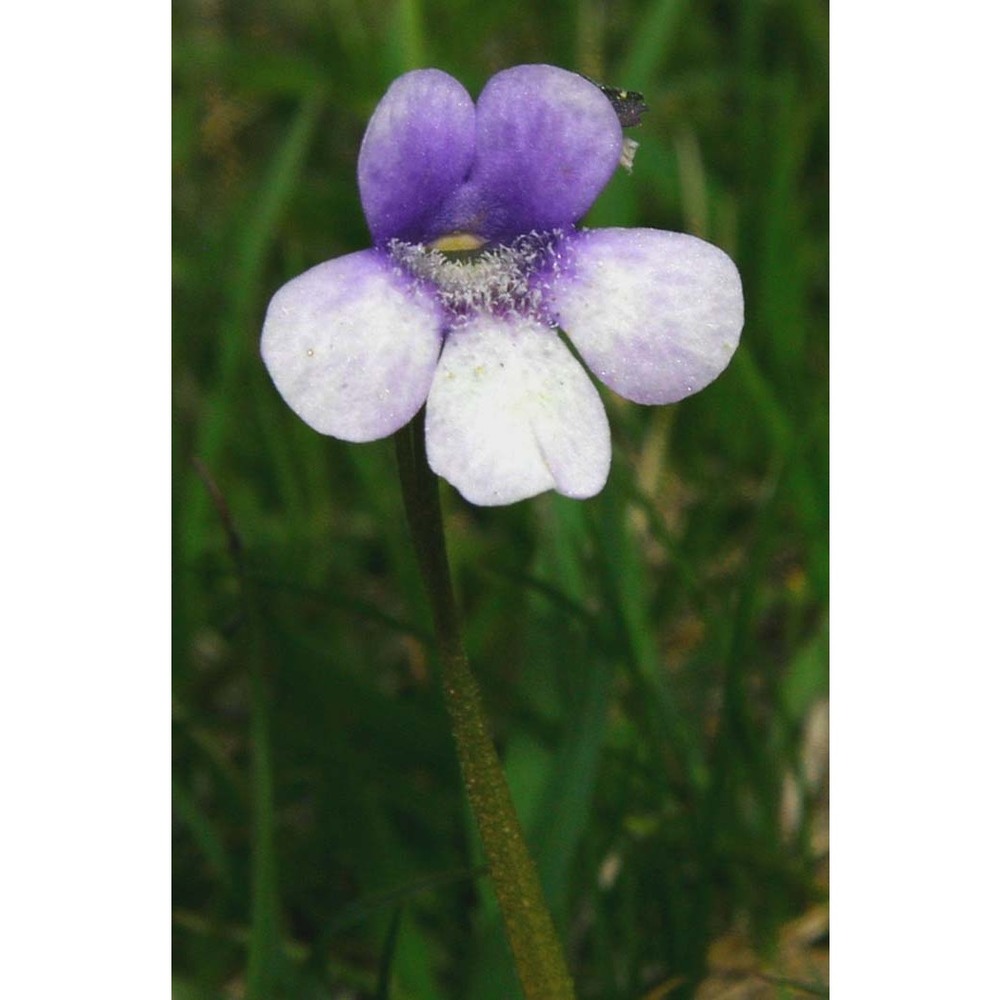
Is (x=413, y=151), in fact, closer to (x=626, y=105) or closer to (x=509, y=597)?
(x=626, y=105)

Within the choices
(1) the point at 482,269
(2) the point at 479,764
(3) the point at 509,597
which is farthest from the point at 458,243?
(3) the point at 509,597

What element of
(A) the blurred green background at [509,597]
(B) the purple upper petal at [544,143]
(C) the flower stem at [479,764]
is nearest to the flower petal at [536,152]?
(B) the purple upper petal at [544,143]

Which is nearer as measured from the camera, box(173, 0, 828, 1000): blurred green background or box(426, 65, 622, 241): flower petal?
box(426, 65, 622, 241): flower petal

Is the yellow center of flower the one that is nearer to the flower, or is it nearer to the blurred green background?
the flower

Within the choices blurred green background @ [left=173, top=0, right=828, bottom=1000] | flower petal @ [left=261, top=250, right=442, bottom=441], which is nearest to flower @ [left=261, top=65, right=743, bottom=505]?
flower petal @ [left=261, top=250, right=442, bottom=441]
